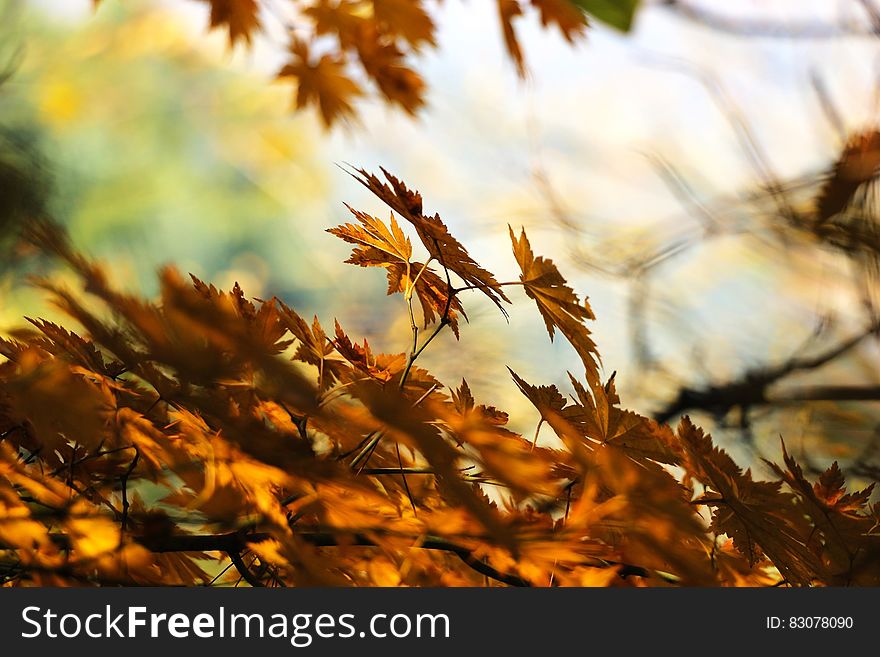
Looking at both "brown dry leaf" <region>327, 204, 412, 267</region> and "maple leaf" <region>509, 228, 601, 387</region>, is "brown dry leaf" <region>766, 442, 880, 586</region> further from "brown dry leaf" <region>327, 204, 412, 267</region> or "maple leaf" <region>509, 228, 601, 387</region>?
"brown dry leaf" <region>327, 204, 412, 267</region>

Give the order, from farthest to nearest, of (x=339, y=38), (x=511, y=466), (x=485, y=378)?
(x=485, y=378) → (x=339, y=38) → (x=511, y=466)

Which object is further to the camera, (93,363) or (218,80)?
(218,80)

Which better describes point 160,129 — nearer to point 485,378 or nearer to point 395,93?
point 395,93

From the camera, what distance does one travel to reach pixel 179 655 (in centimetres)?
33

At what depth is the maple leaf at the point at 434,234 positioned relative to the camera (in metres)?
0.36

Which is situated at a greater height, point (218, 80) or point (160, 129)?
point (218, 80)

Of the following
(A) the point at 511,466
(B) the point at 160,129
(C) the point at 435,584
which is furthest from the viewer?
(B) the point at 160,129

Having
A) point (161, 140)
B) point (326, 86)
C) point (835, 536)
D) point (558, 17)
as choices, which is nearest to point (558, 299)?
point (835, 536)

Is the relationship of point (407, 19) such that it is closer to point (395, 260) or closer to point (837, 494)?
point (395, 260)

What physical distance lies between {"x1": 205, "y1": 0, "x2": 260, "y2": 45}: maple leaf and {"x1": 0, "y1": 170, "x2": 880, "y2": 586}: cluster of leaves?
0.86 meters

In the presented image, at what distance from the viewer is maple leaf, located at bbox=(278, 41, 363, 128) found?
118cm

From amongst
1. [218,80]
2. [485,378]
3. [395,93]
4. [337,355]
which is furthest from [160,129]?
[337,355]

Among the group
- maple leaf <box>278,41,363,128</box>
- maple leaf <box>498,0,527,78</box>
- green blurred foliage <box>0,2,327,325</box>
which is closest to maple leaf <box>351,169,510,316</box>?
maple leaf <box>498,0,527,78</box>

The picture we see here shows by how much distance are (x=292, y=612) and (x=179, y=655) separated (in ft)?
0.18
